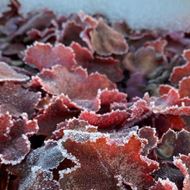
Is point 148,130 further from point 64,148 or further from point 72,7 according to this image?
point 72,7

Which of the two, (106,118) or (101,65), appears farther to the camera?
(101,65)

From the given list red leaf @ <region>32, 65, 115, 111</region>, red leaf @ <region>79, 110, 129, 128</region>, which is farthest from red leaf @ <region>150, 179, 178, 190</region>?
red leaf @ <region>32, 65, 115, 111</region>

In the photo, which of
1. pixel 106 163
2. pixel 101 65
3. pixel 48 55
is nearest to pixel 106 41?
pixel 101 65

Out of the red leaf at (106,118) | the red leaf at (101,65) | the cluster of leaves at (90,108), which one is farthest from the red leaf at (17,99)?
the red leaf at (101,65)

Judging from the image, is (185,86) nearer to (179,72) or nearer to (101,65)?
(179,72)

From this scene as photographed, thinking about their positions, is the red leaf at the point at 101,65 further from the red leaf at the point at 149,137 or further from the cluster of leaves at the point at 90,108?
the red leaf at the point at 149,137

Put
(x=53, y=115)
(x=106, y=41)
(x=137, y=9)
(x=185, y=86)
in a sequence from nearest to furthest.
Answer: (x=53, y=115)
(x=185, y=86)
(x=106, y=41)
(x=137, y=9)
